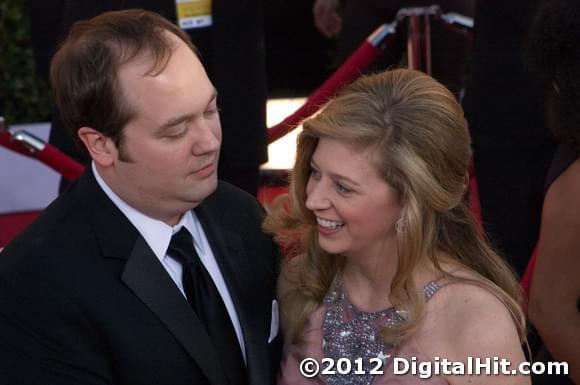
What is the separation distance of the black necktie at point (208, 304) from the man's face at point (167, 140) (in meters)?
0.08

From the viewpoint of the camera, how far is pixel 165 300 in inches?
85.8

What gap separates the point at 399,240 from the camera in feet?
7.42

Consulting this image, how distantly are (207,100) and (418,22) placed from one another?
1.94m

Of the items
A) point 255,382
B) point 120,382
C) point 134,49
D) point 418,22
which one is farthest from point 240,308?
point 418,22

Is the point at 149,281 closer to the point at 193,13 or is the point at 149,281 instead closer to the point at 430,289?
the point at 430,289

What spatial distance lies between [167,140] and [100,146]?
0.14 m

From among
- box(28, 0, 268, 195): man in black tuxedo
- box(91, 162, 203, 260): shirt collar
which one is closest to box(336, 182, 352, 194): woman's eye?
box(91, 162, 203, 260): shirt collar

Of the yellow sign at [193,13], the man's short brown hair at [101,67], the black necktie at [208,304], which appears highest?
the man's short brown hair at [101,67]

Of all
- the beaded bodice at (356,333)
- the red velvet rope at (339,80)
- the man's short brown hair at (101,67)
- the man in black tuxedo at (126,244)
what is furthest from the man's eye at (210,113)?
the red velvet rope at (339,80)

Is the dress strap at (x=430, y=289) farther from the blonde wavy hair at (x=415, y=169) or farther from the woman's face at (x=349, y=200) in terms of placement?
the woman's face at (x=349, y=200)

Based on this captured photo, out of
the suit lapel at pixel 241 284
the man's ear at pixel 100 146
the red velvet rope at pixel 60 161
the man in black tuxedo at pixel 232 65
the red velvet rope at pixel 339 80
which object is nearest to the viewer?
the man's ear at pixel 100 146

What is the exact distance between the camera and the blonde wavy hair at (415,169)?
86.7 inches

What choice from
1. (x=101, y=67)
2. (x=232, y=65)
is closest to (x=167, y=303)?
(x=101, y=67)

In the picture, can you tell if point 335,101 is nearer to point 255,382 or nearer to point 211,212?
point 211,212
